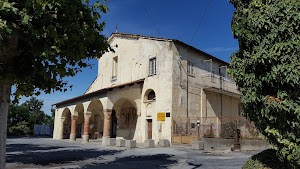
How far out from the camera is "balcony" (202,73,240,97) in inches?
1008

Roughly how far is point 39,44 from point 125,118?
2106 cm

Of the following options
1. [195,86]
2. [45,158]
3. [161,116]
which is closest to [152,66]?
[195,86]

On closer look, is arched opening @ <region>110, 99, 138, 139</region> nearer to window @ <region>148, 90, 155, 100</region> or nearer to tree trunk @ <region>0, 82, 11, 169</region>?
window @ <region>148, 90, 155, 100</region>

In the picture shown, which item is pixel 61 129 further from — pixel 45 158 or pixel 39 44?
pixel 39 44

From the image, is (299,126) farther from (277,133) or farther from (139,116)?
(139,116)

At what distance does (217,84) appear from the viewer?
89.7 feet

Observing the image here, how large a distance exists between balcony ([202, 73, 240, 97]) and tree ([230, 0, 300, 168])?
18.4 metres

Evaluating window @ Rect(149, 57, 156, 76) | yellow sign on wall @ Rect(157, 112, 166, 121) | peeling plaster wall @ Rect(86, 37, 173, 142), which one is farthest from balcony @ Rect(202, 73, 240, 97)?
yellow sign on wall @ Rect(157, 112, 166, 121)

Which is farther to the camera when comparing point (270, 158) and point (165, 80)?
point (165, 80)

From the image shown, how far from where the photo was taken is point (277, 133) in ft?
21.0

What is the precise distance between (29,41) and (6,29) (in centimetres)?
113

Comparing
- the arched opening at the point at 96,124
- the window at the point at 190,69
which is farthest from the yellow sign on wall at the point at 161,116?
the arched opening at the point at 96,124

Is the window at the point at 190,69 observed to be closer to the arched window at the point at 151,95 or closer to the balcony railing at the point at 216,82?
the balcony railing at the point at 216,82

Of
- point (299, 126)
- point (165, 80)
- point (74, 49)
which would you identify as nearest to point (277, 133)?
point (299, 126)
